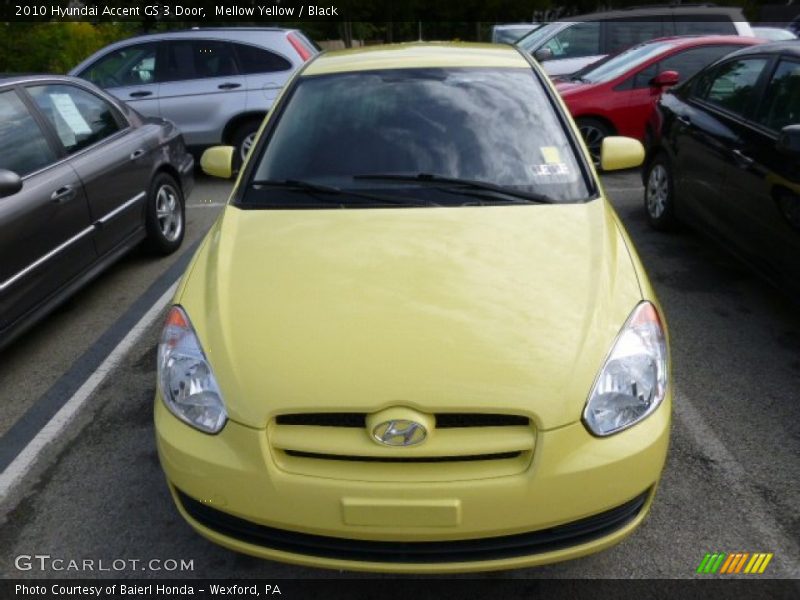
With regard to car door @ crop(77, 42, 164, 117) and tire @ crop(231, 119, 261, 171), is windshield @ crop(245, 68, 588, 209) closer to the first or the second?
tire @ crop(231, 119, 261, 171)

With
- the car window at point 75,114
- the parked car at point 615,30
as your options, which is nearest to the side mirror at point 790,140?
the car window at point 75,114

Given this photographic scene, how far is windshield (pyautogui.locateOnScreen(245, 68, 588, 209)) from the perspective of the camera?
3107 mm

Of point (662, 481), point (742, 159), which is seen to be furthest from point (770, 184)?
point (662, 481)

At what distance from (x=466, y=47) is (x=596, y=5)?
132 feet

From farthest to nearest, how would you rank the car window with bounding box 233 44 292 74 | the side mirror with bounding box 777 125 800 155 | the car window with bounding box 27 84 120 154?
the car window with bounding box 233 44 292 74 → the car window with bounding box 27 84 120 154 → the side mirror with bounding box 777 125 800 155

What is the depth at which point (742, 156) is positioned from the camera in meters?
4.38

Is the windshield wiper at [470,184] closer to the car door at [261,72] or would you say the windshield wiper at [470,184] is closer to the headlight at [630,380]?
the headlight at [630,380]

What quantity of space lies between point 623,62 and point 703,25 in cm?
310

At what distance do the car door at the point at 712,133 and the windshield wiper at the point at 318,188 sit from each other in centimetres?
259

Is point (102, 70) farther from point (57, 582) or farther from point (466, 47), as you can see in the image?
point (57, 582)

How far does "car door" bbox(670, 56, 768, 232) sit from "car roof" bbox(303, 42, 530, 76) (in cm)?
170

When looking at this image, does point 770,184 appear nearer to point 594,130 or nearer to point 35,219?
point 35,219

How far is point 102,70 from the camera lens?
8555mm

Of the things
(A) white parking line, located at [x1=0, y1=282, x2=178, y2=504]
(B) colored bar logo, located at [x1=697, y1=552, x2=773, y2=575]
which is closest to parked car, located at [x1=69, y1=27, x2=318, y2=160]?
(A) white parking line, located at [x1=0, y1=282, x2=178, y2=504]
